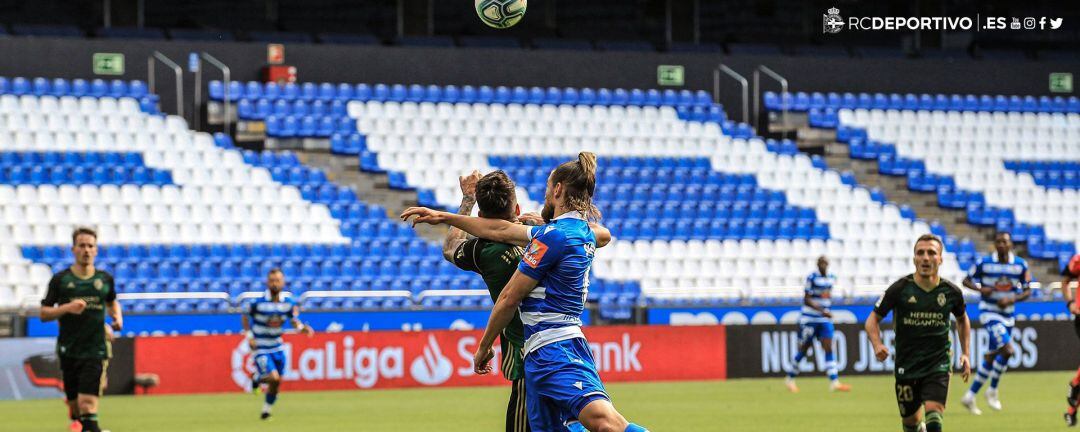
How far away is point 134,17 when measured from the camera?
109ft

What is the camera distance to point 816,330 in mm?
22516

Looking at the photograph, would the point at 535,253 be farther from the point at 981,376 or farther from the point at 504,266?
the point at 981,376

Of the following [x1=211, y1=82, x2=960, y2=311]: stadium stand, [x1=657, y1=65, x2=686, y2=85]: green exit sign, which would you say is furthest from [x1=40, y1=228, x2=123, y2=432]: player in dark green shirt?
[x1=657, y1=65, x2=686, y2=85]: green exit sign

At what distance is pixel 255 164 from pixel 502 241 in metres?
21.8

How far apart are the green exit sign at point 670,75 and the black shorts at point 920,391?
79.6ft

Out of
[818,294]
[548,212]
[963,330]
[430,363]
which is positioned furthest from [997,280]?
[548,212]

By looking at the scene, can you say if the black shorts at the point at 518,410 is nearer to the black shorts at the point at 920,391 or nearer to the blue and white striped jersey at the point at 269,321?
the black shorts at the point at 920,391

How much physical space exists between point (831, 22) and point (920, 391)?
89.0ft

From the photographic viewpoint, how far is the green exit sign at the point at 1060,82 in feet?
124

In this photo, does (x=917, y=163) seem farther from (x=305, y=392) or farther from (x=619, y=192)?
(x=305, y=392)

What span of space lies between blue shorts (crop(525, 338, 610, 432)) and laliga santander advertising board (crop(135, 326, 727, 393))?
48.5 feet

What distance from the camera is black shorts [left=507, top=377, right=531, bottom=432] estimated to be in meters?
8.86

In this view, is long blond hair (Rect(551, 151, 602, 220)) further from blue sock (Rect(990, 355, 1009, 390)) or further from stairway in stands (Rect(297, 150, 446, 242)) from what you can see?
stairway in stands (Rect(297, 150, 446, 242))

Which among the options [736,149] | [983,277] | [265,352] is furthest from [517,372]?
[736,149]
